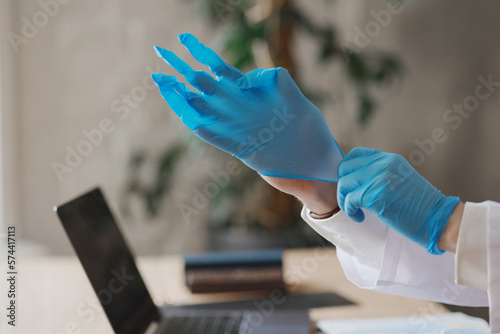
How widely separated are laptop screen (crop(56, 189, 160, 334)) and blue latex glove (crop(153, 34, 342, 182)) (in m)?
0.34

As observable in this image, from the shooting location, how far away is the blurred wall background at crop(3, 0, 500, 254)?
2596 millimetres

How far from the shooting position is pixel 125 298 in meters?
1.10

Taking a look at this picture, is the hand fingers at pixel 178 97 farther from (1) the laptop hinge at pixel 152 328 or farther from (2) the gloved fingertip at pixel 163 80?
(1) the laptop hinge at pixel 152 328

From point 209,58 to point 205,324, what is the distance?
0.63 metres

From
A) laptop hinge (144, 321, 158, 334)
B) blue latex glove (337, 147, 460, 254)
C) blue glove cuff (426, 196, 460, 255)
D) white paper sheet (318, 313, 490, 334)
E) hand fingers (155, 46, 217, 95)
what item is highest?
hand fingers (155, 46, 217, 95)

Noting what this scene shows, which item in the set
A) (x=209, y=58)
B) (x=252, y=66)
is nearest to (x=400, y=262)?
(x=209, y=58)

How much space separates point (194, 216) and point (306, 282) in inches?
63.3

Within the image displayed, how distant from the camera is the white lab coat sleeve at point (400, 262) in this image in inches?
40.1

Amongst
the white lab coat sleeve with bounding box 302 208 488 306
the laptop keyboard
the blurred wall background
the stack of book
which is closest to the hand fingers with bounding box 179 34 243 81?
the white lab coat sleeve with bounding box 302 208 488 306

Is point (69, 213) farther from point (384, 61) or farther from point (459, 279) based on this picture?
point (384, 61)

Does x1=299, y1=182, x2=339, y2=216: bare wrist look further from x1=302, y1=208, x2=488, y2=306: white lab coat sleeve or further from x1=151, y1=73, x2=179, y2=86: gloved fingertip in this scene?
x1=151, y1=73, x2=179, y2=86: gloved fingertip

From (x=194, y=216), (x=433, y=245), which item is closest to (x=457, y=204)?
(x=433, y=245)

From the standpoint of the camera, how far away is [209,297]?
56.0 inches

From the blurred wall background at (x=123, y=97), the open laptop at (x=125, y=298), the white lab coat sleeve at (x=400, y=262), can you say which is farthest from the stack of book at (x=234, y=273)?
the blurred wall background at (x=123, y=97)
